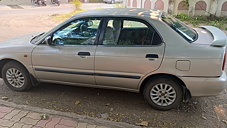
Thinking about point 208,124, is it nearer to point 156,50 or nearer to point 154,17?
point 156,50

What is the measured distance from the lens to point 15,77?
13.3 feet

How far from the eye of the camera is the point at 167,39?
3.18 metres

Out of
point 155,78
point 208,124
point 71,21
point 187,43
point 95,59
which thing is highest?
point 71,21

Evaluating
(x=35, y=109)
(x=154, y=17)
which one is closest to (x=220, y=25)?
(x=154, y=17)

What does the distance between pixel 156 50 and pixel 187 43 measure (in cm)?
47

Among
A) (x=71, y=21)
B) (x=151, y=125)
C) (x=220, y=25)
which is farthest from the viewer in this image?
(x=220, y=25)

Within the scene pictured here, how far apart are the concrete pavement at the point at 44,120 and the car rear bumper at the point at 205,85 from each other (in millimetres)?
1096

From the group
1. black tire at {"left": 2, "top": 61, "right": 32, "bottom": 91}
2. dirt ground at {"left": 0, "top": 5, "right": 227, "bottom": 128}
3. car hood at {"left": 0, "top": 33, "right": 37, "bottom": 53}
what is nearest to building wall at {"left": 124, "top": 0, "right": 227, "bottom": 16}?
dirt ground at {"left": 0, "top": 5, "right": 227, "bottom": 128}

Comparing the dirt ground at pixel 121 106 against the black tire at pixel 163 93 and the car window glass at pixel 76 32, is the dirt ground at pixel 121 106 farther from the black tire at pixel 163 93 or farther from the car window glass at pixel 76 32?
the car window glass at pixel 76 32

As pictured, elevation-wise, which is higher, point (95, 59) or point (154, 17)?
point (154, 17)

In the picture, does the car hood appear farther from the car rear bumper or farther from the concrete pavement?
the car rear bumper

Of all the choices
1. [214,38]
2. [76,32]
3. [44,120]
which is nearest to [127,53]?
[76,32]

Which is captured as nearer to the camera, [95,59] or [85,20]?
[95,59]

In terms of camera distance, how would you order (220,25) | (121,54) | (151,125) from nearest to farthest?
(151,125) < (121,54) < (220,25)
